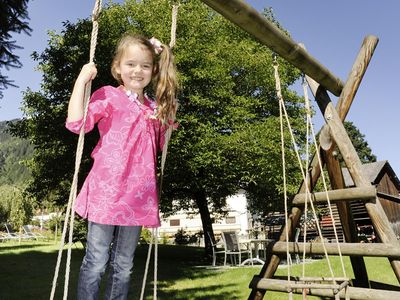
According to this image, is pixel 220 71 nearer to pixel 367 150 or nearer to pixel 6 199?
pixel 6 199

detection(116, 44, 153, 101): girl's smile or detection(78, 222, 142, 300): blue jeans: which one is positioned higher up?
detection(116, 44, 153, 101): girl's smile

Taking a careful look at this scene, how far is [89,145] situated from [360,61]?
476 inches

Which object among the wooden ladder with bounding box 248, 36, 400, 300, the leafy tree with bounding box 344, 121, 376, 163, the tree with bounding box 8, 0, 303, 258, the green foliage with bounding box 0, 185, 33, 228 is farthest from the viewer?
the leafy tree with bounding box 344, 121, 376, 163

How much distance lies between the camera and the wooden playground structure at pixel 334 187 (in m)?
3.44

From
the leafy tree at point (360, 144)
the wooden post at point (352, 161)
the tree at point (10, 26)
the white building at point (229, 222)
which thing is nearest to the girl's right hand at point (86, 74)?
the wooden post at point (352, 161)

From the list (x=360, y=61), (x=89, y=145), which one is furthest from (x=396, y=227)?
(x=360, y=61)

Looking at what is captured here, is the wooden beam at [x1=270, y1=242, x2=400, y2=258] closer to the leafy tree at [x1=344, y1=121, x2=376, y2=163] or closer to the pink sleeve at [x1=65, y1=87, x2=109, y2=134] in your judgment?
the pink sleeve at [x1=65, y1=87, x2=109, y2=134]

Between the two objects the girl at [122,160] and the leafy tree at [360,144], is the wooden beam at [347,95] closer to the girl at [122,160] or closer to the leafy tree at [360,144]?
the girl at [122,160]

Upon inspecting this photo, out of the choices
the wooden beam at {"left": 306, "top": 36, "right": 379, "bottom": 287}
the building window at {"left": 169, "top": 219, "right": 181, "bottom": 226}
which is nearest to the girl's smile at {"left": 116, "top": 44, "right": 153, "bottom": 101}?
the wooden beam at {"left": 306, "top": 36, "right": 379, "bottom": 287}

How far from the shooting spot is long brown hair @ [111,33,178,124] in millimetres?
2941

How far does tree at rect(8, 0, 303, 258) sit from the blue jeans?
40.6ft

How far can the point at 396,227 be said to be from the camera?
30.2m

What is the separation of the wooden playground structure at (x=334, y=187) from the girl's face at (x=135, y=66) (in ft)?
2.48

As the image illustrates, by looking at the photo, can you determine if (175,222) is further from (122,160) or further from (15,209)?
(122,160)
